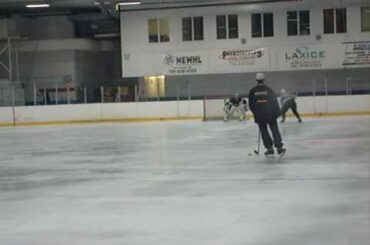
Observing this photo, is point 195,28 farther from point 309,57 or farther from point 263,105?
point 263,105

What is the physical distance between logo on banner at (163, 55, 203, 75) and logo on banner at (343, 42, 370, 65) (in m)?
8.53

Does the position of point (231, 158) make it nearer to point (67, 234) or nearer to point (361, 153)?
point (361, 153)

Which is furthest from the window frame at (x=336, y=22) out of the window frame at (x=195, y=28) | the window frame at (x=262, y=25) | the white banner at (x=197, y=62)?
the window frame at (x=195, y=28)

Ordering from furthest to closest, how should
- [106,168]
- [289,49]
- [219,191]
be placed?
1. [289,49]
2. [106,168]
3. [219,191]

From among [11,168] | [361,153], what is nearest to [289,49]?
[361,153]

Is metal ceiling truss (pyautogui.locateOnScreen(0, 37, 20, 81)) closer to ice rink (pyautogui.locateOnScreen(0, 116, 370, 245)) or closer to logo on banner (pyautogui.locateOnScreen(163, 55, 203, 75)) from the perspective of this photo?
logo on banner (pyautogui.locateOnScreen(163, 55, 203, 75))

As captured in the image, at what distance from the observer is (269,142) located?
12.7 meters

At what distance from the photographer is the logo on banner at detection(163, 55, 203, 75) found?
37812 mm

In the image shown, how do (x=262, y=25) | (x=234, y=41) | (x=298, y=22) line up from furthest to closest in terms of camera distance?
(x=234, y=41) < (x=262, y=25) < (x=298, y=22)

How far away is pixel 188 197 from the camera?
8242 millimetres

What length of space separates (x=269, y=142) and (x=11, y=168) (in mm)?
5034

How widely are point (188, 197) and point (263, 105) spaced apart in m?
4.69

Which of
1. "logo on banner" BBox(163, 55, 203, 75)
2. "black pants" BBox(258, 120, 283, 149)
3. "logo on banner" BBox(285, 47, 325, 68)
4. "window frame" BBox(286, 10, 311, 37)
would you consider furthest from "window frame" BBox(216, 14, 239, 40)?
"black pants" BBox(258, 120, 283, 149)

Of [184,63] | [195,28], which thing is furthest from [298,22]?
[184,63]
